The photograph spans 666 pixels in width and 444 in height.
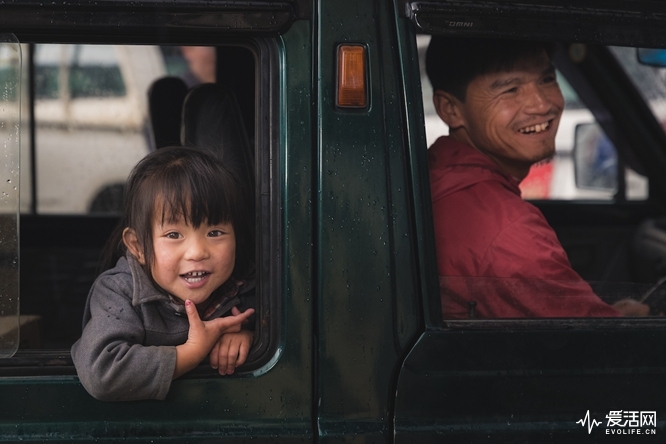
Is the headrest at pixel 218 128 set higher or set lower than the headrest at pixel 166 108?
lower

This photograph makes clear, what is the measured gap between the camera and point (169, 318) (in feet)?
5.25

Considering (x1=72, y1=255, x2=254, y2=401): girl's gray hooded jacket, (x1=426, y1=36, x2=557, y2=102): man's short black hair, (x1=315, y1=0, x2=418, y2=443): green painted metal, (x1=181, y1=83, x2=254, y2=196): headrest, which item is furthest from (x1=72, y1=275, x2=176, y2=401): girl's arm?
(x1=426, y1=36, x2=557, y2=102): man's short black hair

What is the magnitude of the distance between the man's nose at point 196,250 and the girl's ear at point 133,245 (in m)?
0.12

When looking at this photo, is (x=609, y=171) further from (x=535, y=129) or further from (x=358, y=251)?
(x=358, y=251)

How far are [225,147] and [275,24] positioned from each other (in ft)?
1.80

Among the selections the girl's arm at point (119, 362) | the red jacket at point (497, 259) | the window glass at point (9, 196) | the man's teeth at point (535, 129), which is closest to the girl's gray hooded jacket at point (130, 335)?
the girl's arm at point (119, 362)

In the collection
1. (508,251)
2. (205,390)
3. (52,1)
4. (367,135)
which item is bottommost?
(205,390)

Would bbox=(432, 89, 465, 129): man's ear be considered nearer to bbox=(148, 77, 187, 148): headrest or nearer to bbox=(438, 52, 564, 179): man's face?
bbox=(438, 52, 564, 179): man's face

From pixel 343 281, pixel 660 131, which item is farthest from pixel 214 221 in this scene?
pixel 660 131

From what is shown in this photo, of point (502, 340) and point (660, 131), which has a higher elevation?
point (660, 131)

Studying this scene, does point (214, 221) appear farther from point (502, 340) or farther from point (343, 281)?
point (502, 340)

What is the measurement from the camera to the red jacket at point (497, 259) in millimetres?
1649

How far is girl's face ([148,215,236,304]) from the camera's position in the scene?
1586 millimetres

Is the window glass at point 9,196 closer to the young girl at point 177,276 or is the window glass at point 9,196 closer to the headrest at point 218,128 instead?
the young girl at point 177,276
